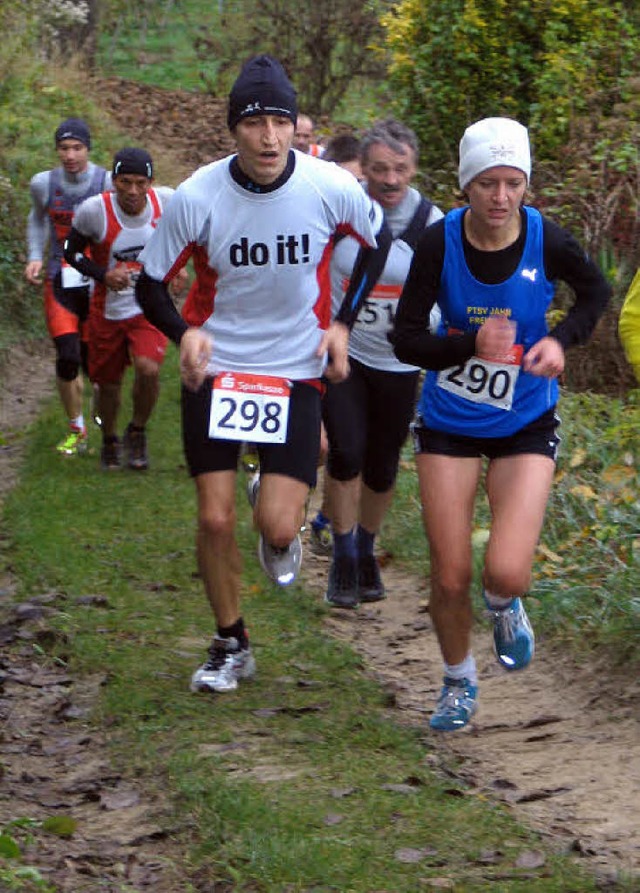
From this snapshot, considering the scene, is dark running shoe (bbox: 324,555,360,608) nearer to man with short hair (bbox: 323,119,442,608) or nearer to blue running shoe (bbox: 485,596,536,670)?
man with short hair (bbox: 323,119,442,608)

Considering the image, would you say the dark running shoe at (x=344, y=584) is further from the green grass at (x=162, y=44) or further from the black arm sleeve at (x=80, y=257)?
the green grass at (x=162, y=44)

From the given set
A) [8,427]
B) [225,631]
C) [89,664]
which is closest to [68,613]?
[89,664]

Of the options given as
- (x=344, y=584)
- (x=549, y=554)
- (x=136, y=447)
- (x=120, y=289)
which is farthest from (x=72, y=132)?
(x=549, y=554)

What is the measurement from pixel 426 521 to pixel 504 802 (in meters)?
1.07

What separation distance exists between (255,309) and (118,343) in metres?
4.82

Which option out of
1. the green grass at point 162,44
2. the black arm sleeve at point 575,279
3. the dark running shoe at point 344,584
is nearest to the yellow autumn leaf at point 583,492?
the dark running shoe at point 344,584

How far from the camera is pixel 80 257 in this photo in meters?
10.4

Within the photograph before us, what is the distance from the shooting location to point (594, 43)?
43.8ft

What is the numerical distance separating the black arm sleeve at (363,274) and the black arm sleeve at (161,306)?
70cm

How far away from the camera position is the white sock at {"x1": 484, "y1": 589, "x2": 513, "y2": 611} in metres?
5.89

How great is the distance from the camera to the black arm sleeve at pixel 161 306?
6.26 meters

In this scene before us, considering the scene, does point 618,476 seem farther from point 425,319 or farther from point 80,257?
point 80,257

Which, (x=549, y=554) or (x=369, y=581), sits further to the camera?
(x=369, y=581)

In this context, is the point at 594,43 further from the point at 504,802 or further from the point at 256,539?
the point at 504,802
